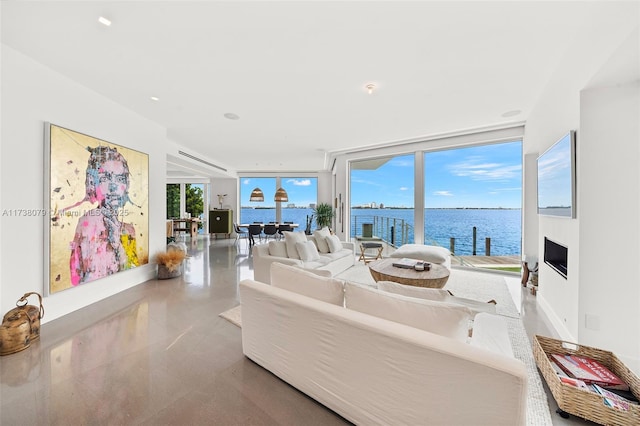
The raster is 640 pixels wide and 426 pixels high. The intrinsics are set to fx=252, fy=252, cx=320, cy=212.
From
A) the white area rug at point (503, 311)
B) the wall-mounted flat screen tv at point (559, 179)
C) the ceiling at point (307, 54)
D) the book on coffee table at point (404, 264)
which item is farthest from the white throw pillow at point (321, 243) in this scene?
the wall-mounted flat screen tv at point (559, 179)

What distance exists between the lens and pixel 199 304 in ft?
11.5

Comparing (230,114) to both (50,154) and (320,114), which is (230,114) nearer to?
(320,114)

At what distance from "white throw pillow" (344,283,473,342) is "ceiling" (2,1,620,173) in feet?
6.97

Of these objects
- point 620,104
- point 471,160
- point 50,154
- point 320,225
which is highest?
point 471,160

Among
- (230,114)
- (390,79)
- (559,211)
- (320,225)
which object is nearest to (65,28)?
(230,114)

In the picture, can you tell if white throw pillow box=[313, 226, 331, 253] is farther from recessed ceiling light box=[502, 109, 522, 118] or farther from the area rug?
recessed ceiling light box=[502, 109, 522, 118]

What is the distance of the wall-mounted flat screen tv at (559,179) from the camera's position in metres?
2.36

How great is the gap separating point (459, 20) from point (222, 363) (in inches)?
138

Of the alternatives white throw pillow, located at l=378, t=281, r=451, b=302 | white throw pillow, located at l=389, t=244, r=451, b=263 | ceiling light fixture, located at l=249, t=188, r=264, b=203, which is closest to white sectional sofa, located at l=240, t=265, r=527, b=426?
white throw pillow, located at l=378, t=281, r=451, b=302

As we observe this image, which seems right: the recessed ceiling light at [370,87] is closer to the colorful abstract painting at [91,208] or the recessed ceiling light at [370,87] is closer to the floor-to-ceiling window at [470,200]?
the floor-to-ceiling window at [470,200]

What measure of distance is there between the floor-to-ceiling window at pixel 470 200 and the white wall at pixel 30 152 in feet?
20.1

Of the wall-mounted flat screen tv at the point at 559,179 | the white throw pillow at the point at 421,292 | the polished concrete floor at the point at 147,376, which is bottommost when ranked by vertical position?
the polished concrete floor at the point at 147,376

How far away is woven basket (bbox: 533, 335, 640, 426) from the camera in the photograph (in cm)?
148

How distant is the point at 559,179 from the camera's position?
2.68 m
